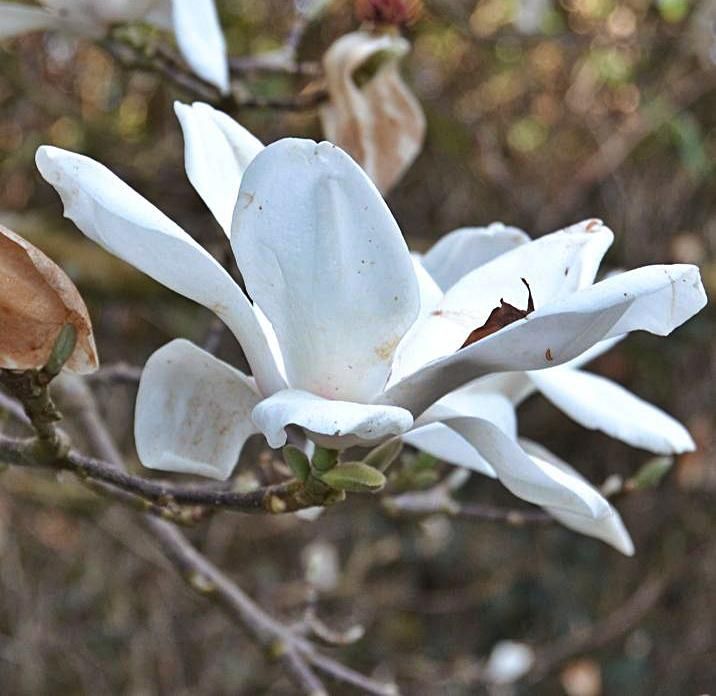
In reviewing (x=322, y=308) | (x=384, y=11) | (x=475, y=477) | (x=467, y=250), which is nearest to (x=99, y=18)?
(x=384, y=11)

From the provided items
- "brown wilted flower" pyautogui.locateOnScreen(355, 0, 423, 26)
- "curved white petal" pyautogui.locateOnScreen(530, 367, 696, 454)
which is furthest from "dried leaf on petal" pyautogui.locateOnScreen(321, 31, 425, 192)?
"curved white petal" pyautogui.locateOnScreen(530, 367, 696, 454)

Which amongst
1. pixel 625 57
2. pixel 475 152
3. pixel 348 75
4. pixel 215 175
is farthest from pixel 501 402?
pixel 625 57

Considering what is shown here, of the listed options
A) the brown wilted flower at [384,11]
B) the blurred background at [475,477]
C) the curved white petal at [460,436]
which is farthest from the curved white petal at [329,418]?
the blurred background at [475,477]

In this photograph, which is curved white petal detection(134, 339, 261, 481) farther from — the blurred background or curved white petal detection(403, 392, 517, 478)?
the blurred background

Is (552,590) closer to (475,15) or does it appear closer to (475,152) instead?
(475,152)

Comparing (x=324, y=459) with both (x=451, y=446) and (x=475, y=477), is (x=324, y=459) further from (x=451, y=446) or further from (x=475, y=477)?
(x=475, y=477)
